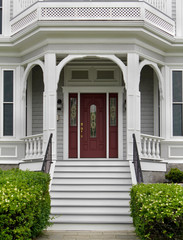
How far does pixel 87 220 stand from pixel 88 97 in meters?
5.51

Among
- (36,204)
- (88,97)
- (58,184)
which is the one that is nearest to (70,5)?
(88,97)

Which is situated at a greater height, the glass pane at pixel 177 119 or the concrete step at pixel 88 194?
the glass pane at pixel 177 119

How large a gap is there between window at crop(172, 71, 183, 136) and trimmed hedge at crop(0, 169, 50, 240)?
21.1 feet

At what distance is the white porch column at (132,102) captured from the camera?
1197 centimetres

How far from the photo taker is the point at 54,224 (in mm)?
9719

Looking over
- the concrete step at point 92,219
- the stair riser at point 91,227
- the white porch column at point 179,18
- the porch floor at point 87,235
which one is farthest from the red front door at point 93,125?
the porch floor at point 87,235

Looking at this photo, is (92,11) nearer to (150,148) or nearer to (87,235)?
(150,148)

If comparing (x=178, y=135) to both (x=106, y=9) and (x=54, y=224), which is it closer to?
(x=106, y=9)

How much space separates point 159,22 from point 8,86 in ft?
16.5

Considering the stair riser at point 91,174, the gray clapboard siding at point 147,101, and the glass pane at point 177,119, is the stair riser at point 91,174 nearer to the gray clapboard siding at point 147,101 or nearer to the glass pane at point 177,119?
the glass pane at point 177,119

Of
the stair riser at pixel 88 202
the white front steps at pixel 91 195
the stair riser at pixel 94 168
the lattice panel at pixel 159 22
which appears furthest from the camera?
the lattice panel at pixel 159 22

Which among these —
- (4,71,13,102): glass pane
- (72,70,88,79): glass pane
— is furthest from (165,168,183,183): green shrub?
(4,71,13,102): glass pane

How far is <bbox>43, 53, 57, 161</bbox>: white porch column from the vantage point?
1202 cm

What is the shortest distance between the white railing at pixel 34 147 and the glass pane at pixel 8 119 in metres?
0.73
